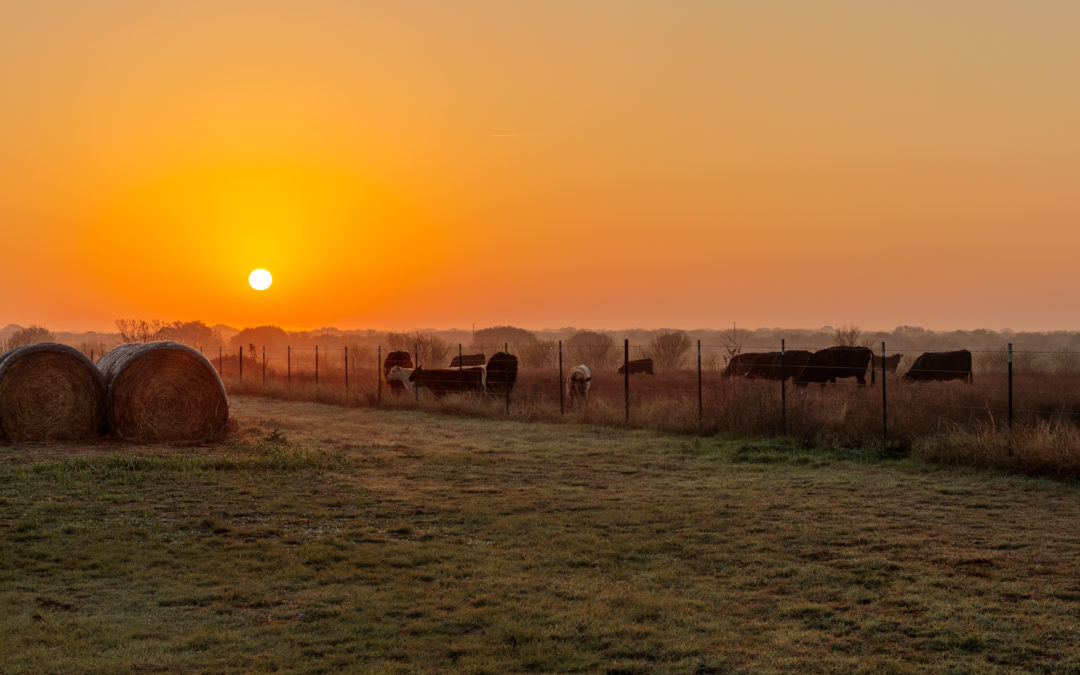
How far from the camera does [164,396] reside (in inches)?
770

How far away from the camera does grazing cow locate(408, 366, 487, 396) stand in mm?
28734

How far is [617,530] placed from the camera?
1055cm

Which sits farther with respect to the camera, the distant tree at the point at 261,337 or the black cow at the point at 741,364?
the distant tree at the point at 261,337

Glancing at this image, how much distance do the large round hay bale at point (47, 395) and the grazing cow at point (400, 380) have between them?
38.3 feet

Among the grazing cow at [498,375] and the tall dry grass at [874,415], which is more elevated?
the grazing cow at [498,375]

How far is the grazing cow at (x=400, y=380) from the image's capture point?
3017 cm

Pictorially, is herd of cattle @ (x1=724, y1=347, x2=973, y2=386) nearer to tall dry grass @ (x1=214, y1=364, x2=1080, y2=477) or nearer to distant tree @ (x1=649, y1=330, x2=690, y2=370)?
tall dry grass @ (x1=214, y1=364, x2=1080, y2=477)

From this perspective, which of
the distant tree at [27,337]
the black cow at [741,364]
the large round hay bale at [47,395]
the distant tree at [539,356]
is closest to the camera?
the large round hay bale at [47,395]

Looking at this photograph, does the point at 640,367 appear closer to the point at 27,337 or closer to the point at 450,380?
the point at 450,380

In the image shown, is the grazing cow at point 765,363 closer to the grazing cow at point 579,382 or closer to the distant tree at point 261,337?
the grazing cow at point 579,382

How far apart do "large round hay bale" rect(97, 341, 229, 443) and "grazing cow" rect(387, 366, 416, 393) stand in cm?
1002

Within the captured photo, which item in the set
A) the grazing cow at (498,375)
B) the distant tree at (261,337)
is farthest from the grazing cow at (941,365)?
the distant tree at (261,337)

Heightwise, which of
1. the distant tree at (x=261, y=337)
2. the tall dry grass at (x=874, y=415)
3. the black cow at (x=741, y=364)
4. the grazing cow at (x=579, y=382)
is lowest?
the tall dry grass at (x=874, y=415)

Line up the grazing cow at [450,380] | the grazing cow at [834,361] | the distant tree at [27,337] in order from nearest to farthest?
the grazing cow at [450,380]
the grazing cow at [834,361]
the distant tree at [27,337]
